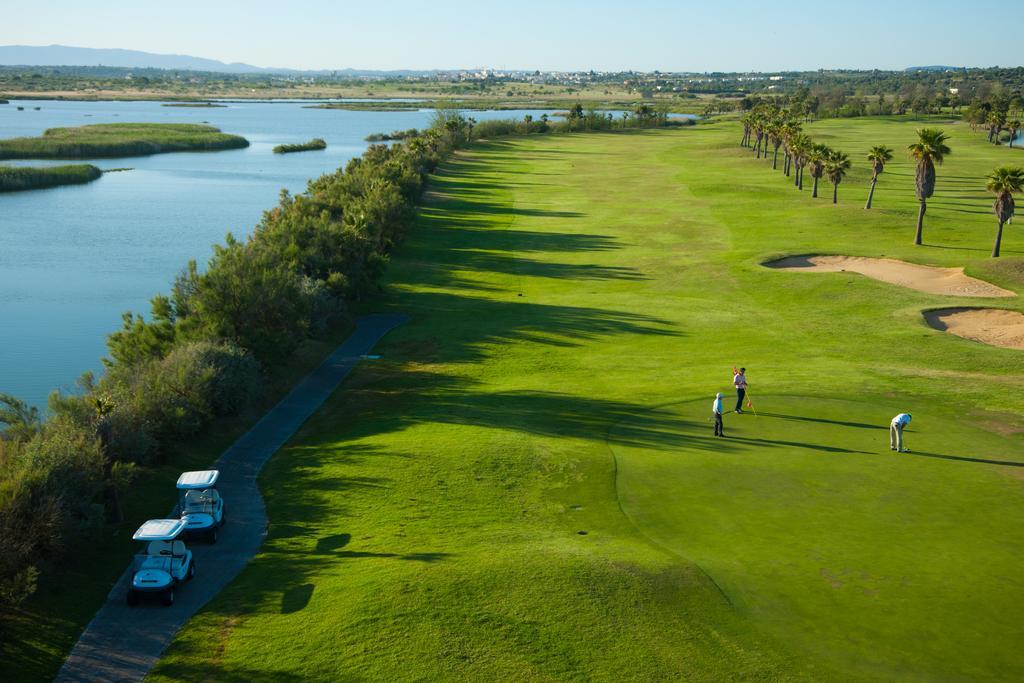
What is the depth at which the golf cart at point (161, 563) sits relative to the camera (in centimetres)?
2072

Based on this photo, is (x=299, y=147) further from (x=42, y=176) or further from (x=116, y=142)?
(x=42, y=176)

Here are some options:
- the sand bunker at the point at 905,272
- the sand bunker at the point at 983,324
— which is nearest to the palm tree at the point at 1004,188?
the sand bunker at the point at 905,272

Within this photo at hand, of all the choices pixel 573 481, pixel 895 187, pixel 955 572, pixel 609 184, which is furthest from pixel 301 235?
pixel 895 187

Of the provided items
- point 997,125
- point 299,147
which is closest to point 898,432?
point 997,125

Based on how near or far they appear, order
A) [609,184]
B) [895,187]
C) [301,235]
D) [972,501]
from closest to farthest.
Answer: [972,501]
[301,235]
[895,187]
[609,184]

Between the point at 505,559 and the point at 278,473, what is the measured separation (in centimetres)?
1139

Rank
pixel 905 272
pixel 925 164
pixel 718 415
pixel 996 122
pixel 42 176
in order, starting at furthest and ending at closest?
pixel 996 122 < pixel 42 176 < pixel 925 164 < pixel 905 272 < pixel 718 415

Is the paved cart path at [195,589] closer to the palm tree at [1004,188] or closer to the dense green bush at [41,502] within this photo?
the dense green bush at [41,502]

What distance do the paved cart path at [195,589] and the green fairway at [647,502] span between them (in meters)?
0.56

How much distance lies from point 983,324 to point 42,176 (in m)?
105

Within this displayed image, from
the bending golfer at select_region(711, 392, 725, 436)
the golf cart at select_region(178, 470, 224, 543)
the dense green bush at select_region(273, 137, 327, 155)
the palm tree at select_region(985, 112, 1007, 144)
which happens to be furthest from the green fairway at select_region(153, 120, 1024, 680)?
the dense green bush at select_region(273, 137, 327, 155)

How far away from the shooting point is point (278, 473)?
3033 cm

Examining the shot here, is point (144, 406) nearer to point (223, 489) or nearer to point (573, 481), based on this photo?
point (223, 489)

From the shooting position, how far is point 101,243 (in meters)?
78.8
